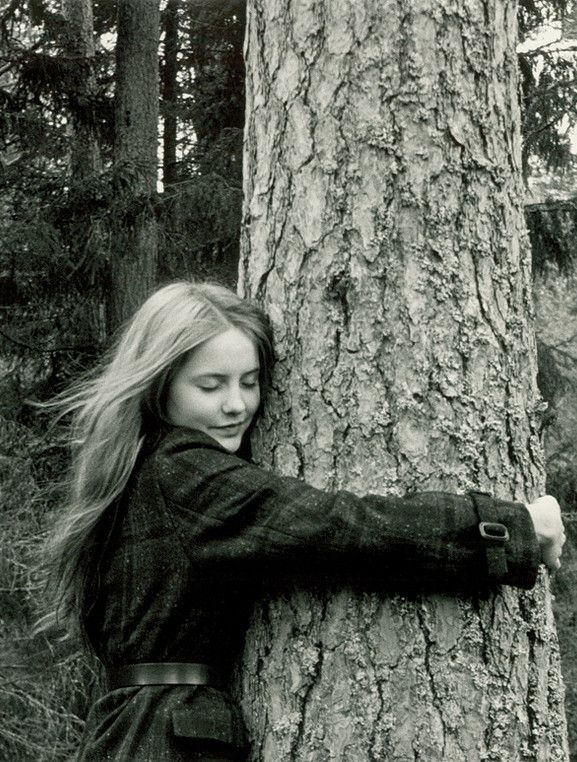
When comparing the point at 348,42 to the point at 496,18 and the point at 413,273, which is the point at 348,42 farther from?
the point at 413,273

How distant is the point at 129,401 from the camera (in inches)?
88.7

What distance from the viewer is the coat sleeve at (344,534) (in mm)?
1889

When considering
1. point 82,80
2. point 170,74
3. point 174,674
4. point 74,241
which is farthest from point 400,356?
point 170,74

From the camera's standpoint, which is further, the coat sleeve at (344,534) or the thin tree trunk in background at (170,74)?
the thin tree trunk in background at (170,74)

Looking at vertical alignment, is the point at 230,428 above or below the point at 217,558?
above

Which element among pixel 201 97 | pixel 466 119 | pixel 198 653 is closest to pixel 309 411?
pixel 198 653

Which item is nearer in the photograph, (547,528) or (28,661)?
(547,528)

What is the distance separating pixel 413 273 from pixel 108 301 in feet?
21.4

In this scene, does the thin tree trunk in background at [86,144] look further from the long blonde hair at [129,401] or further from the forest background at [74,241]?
the long blonde hair at [129,401]

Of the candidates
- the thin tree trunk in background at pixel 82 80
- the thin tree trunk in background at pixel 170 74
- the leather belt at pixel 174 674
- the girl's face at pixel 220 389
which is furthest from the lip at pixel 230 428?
A: the thin tree trunk in background at pixel 170 74

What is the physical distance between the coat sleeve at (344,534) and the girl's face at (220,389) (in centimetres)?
17

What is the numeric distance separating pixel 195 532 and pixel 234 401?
0.30m

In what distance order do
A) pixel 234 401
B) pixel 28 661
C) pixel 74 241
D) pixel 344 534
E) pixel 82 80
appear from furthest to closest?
pixel 82 80 → pixel 74 241 → pixel 28 661 → pixel 234 401 → pixel 344 534

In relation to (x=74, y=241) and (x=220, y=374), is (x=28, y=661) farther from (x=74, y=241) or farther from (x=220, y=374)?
(x=220, y=374)
